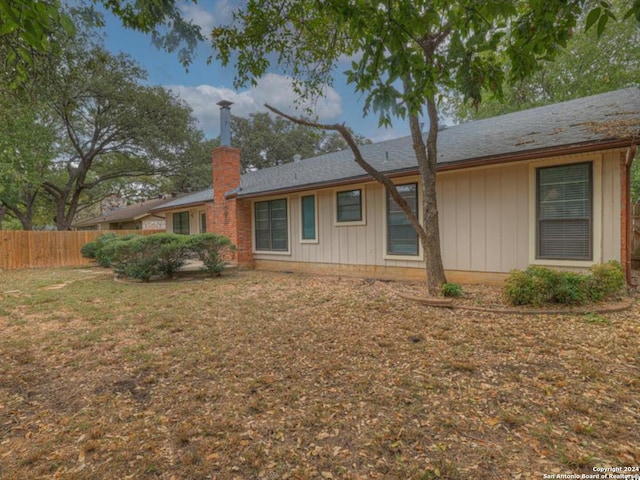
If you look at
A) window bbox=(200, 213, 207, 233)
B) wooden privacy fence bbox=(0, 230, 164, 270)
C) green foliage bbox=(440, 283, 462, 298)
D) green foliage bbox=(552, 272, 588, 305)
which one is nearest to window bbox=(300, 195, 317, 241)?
green foliage bbox=(440, 283, 462, 298)

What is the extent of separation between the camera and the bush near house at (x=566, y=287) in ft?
16.0

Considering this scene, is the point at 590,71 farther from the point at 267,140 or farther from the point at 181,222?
the point at 267,140

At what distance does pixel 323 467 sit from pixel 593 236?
596 centimetres

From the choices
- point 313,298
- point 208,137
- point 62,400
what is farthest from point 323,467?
point 208,137

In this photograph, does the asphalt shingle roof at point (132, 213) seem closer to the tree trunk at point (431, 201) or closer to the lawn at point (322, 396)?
the tree trunk at point (431, 201)

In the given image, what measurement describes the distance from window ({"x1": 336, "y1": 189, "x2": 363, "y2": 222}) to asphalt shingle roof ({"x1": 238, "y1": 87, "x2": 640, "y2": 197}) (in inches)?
20.2

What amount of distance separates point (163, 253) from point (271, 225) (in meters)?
3.54

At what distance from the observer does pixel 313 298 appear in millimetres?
6488

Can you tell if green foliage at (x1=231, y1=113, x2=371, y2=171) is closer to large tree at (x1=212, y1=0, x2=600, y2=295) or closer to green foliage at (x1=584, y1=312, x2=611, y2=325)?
large tree at (x1=212, y1=0, x2=600, y2=295)

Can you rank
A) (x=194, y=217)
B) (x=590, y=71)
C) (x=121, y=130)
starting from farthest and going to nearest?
(x=121, y=130)
(x=194, y=217)
(x=590, y=71)

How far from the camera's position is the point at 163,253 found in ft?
29.9

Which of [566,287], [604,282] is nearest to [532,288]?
[566,287]

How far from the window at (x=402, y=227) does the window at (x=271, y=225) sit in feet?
12.3

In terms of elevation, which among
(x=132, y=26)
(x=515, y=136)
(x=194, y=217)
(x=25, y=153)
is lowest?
(x=194, y=217)
